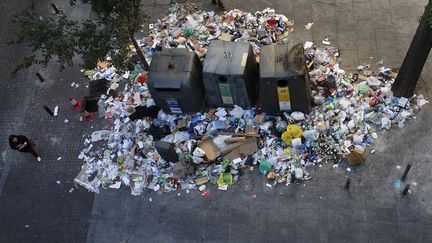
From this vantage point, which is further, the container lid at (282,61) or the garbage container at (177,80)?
the garbage container at (177,80)

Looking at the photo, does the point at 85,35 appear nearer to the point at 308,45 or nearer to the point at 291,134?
the point at 291,134

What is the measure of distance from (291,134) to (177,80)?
279 centimetres

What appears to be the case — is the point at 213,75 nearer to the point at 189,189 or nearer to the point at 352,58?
the point at 189,189

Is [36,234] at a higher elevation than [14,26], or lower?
lower

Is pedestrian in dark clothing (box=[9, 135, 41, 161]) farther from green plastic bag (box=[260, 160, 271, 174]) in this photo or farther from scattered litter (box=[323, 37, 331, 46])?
scattered litter (box=[323, 37, 331, 46])

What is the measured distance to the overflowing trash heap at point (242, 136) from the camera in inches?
396

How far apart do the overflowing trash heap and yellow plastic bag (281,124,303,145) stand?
2 cm

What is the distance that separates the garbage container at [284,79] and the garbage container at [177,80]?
1520 millimetres

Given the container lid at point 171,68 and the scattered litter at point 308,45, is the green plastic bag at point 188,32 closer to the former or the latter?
the container lid at point 171,68

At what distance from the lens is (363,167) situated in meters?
9.80

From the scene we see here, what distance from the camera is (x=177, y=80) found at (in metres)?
10.2

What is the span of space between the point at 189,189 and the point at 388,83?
5.17m

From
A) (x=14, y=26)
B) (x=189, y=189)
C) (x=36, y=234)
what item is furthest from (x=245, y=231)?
(x=14, y=26)

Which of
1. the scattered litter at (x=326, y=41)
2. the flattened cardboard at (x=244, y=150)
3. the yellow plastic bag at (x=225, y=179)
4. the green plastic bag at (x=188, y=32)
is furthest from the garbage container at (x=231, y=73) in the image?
the scattered litter at (x=326, y=41)
